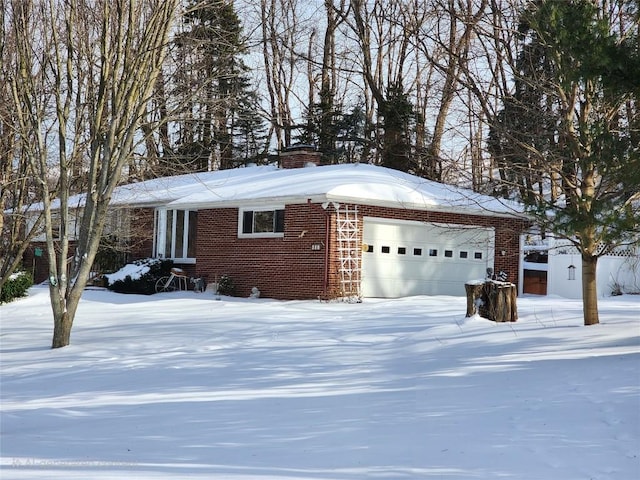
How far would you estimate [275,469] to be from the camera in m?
6.01

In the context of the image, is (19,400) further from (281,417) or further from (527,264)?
(527,264)

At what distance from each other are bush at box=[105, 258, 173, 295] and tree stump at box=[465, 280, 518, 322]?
13.2 m

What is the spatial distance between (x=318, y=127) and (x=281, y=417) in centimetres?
3403

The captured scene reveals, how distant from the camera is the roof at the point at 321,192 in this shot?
20.3 metres

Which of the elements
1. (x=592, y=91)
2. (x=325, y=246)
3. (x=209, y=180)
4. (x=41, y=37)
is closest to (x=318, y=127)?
(x=209, y=180)

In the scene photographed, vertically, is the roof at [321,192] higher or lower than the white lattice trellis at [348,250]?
higher

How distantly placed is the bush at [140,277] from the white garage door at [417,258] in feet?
23.9

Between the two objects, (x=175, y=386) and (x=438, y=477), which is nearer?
(x=438, y=477)

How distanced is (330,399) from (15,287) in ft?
52.2

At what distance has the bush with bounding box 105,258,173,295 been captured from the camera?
943 inches

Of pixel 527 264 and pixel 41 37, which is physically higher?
pixel 41 37

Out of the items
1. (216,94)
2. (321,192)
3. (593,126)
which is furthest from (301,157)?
(593,126)

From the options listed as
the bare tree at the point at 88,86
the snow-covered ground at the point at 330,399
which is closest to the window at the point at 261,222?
the snow-covered ground at the point at 330,399

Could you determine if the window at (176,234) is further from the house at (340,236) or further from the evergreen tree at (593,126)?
the evergreen tree at (593,126)
